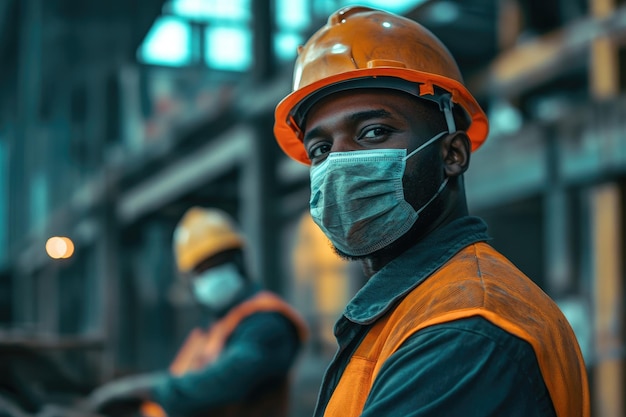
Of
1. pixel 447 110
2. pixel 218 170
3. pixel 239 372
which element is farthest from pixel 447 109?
pixel 218 170

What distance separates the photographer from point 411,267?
168 centimetres

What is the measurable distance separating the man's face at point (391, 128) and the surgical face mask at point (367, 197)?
0.01 metres

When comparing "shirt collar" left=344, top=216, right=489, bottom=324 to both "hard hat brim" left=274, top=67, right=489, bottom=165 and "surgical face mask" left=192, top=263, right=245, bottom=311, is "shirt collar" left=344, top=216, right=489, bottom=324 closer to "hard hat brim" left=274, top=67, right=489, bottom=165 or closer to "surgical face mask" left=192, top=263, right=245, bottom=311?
"hard hat brim" left=274, top=67, right=489, bottom=165

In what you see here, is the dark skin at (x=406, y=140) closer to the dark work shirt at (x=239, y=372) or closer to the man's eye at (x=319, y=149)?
the man's eye at (x=319, y=149)

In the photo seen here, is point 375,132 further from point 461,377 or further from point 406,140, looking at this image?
point 461,377

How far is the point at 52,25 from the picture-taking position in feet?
45.9

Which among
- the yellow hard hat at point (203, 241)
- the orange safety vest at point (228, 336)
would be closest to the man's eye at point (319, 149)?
the orange safety vest at point (228, 336)

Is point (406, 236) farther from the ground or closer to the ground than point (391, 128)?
closer to the ground

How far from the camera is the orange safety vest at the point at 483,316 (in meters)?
1.44

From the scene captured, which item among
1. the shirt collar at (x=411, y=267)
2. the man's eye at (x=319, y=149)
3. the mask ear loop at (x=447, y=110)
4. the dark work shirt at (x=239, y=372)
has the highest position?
the mask ear loop at (x=447, y=110)

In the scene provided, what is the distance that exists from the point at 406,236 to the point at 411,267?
0.10m

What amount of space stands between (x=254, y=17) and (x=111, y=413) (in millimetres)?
4413

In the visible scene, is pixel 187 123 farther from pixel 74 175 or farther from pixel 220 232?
pixel 74 175

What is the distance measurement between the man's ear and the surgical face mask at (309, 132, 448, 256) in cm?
3
